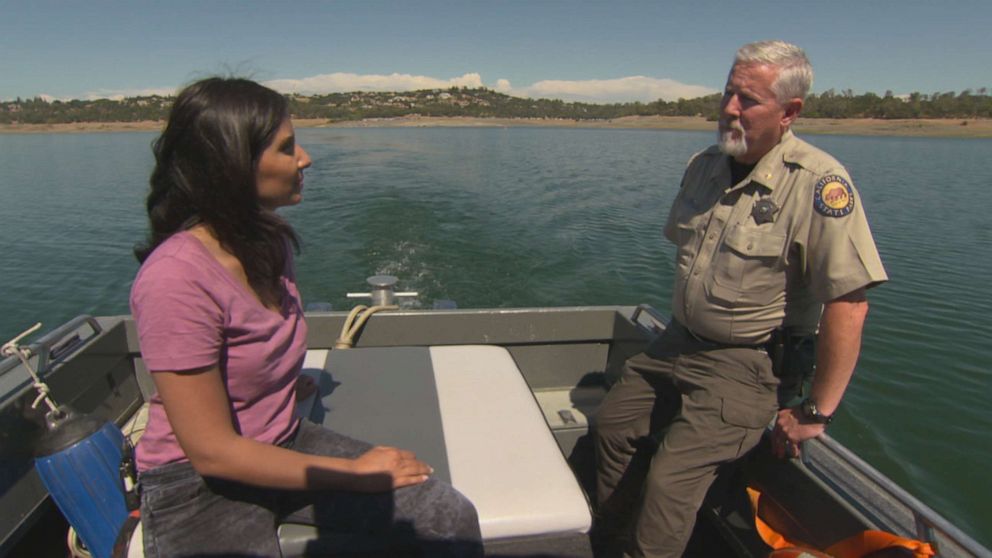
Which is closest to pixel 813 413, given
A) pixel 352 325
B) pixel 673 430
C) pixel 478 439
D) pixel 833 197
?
pixel 673 430

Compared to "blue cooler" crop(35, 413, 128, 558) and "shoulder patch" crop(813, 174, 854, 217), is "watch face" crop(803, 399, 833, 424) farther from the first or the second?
"blue cooler" crop(35, 413, 128, 558)

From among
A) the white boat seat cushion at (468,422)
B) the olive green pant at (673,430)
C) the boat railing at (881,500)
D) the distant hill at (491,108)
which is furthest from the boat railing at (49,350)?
the distant hill at (491,108)

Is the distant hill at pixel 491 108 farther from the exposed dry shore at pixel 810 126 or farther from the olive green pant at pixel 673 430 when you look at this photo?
the olive green pant at pixel 673 430

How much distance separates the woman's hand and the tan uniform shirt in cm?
132

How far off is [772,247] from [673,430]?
78 cm

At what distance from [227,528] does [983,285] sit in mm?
10984

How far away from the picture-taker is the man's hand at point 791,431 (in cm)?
203

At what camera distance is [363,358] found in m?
2.69

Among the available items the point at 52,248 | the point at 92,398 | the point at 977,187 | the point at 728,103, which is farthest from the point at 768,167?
the point at 977,187

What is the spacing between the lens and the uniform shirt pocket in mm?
2104

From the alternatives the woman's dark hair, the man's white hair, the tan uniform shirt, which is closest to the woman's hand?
the woman's dark hair

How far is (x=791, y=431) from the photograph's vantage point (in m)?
2.07

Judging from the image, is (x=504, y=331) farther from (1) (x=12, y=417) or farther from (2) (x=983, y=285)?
(2) (x=983, y=285)

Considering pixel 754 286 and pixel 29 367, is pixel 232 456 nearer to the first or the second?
pixel 29 367
